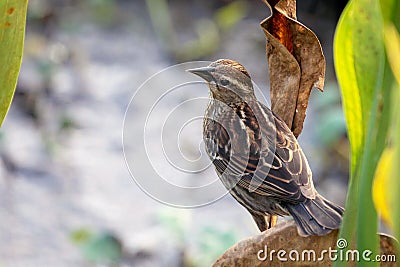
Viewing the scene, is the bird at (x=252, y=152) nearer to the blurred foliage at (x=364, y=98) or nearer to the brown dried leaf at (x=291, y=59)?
the brown dried leaf at (x=291, y=59)

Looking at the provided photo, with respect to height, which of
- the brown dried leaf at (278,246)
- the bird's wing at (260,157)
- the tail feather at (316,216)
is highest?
the bird's wing at (260,157)

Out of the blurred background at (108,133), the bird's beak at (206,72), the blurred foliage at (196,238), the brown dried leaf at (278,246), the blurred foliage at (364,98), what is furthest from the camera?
the blurred background at (108,133)

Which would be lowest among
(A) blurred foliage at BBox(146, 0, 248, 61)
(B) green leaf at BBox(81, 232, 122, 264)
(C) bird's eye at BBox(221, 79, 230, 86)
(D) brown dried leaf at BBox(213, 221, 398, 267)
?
(D) brown dried leaf at BBox(213, 221, 398, 267)

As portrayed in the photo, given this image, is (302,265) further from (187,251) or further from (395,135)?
(187,251)

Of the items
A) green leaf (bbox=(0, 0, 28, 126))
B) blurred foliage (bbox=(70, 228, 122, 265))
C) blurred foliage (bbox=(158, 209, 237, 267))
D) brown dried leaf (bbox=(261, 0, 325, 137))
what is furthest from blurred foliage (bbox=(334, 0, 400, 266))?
blurred foliage (bbox=(70, 228, 122, 265))

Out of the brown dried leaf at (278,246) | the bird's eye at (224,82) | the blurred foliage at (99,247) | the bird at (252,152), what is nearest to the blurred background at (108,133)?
the blurred foliage at (99,247)

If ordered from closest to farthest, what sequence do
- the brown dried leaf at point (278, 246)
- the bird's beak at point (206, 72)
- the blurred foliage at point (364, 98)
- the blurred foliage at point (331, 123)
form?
the blurred foliage at point (364, 98) → the brown dried leaf at point (278, 246) → the bird's beak at point (206, 72) → the blurred foliage at point (331, 123)

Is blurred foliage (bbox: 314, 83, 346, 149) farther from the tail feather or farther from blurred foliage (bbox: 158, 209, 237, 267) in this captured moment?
the tail feather
